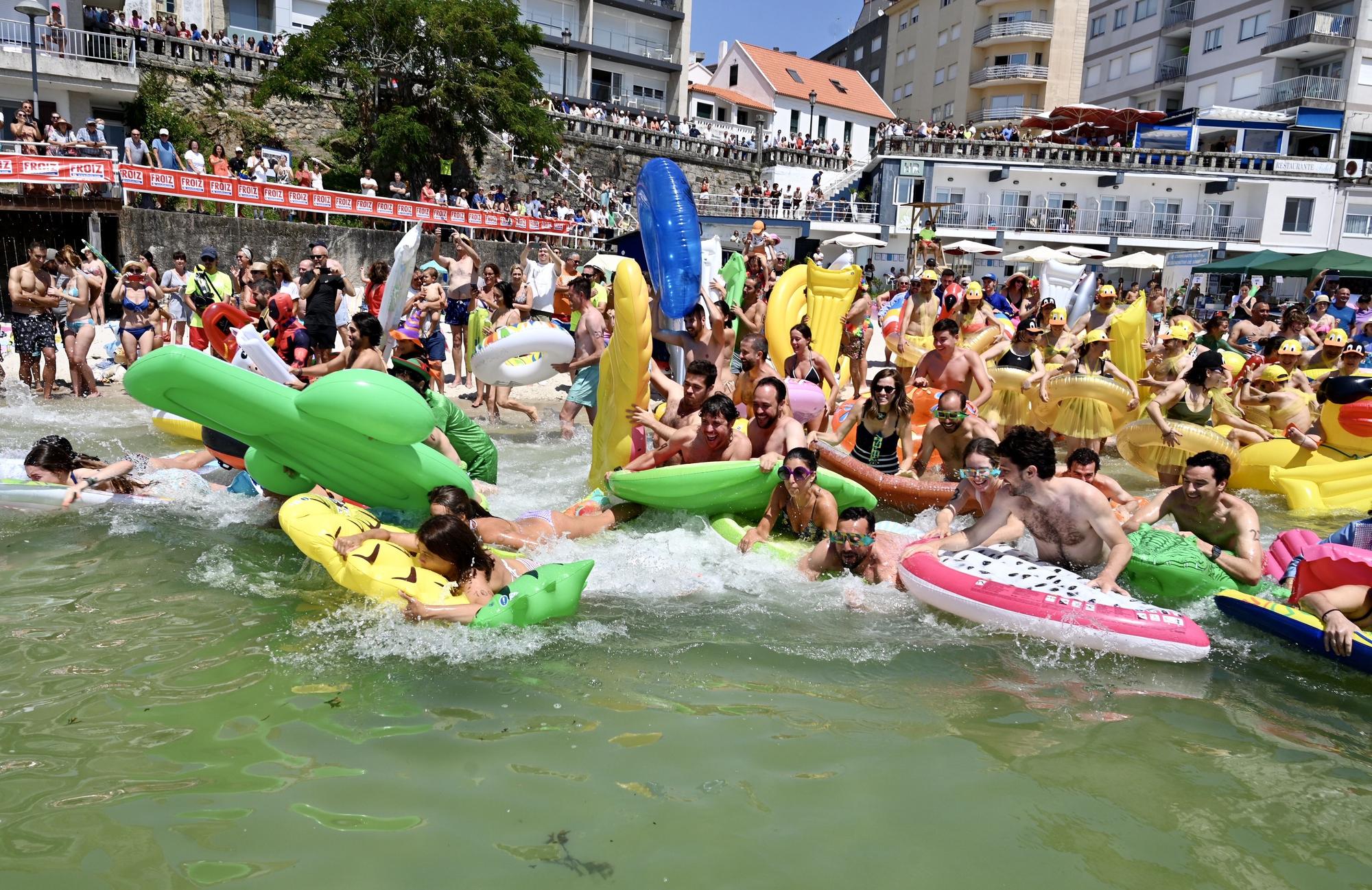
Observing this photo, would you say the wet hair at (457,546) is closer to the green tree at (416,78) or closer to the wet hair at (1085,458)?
the wet hair at (1085,458)

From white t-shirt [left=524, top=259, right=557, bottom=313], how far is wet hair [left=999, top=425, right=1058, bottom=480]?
7704 mm

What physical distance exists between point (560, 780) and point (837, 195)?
1267 inches

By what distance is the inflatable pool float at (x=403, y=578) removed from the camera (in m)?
4.37

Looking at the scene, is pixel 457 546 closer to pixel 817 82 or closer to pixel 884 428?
pixel 884 428

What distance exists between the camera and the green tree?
73.0 ft

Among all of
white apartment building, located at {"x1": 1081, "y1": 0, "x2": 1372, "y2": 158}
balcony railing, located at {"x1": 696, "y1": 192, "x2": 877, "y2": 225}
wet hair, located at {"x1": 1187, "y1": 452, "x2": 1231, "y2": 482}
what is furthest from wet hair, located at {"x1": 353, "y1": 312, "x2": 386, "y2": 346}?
white apartment building, located at {"x1": 1081, "y1": 0, "x2": 1372, "y2": 158}

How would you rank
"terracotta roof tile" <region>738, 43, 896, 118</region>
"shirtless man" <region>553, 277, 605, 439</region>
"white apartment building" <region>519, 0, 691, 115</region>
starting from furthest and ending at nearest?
"terracotta roof tile" <region>738, 43, 896, 118</region> < "white apartment building" <region>519, 0, 691, 115</region> < "shirtless man" <region>553, 277, 605, 439</region>

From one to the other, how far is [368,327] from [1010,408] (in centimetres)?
550

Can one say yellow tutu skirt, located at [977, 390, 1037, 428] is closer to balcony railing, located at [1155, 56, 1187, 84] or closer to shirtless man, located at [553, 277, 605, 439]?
shirtless man, located at [553, 277, 605, 439]

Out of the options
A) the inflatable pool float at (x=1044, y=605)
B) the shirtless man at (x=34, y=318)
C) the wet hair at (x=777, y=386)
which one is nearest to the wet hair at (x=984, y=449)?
the inflatable pool float at (x=1044, y=605)

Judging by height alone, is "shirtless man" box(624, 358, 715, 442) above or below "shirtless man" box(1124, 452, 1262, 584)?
above

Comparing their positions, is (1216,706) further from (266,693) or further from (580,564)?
(266,693)

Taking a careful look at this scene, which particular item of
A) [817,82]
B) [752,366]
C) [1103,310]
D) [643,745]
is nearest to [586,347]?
[752,366]

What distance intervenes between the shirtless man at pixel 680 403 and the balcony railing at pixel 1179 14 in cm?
4058
